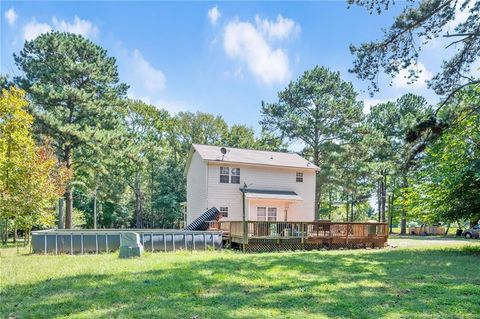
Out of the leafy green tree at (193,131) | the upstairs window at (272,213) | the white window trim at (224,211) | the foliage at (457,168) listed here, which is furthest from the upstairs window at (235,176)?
the leafy green tree at (193,131)

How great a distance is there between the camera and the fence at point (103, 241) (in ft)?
44.1

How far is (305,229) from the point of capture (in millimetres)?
15656

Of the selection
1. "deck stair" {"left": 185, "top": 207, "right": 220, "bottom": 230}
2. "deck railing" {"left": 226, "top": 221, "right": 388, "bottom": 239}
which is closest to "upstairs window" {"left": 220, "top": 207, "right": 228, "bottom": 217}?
"deck stair" {"left": 185, "top": 207, "right": 220, "bottom": 230}

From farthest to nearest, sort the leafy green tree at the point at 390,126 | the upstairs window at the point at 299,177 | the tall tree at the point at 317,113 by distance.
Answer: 1. the leafy green tree at the point at 390,126
2. the tall tree at the point at 317,113
3. the upstairs window at the point at 299,177

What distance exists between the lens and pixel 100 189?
38344 mm

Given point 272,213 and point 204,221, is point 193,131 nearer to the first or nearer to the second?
point 272,213

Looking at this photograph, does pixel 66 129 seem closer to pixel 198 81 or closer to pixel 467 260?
pixel 198 81

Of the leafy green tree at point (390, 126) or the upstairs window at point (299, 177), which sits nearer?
the upstairs window at point (299, 177)

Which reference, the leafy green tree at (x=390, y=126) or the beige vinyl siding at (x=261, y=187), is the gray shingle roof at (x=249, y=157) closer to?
the beige vinyl siding at (x=261, y=187)

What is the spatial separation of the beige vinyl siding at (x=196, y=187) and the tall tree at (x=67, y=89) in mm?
6321

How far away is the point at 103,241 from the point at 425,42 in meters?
13.8

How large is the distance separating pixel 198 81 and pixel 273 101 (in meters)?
13.4

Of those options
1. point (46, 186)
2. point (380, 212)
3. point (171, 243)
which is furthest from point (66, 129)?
point (380, 212)

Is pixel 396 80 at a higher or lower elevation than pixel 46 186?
higher
